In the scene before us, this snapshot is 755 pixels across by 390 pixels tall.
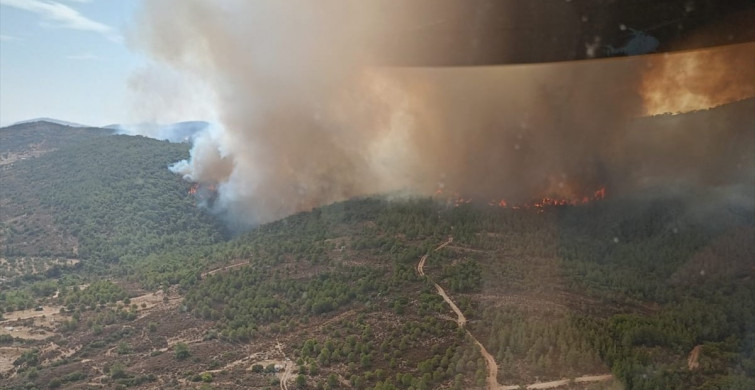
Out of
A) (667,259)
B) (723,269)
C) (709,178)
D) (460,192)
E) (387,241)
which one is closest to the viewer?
(723,269)

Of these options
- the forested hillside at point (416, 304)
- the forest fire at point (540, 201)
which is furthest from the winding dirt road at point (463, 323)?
the forest fire at point (540, 201)

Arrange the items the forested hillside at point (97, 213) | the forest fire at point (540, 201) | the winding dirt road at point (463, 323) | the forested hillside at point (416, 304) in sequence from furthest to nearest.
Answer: the forested hillside at point (97, 213) < the forest fire at point (540, 201) < the forested hillside at point (416, 304) < the winding dirt road at point (463, 323)

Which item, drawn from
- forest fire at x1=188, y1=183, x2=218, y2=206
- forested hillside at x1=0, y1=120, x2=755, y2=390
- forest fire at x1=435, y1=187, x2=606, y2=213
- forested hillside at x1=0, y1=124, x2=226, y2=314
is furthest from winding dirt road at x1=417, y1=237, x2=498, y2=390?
forest fire at x1=188, y1=183, x2=218, y2=206

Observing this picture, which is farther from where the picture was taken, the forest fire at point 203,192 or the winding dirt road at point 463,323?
the forest fire at point 203,192

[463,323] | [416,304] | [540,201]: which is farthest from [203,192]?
[463,323]

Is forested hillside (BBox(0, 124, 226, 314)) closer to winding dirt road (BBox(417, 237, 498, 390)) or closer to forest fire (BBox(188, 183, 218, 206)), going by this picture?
forest fire (BBox(188, 183, 218, 206))

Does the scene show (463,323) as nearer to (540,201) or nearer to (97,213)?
(540,201)

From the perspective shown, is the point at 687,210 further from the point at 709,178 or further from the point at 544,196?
the point at 544,196

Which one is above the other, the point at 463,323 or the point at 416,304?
the point at 416,304

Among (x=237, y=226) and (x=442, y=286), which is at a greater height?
(x=237, y=226)

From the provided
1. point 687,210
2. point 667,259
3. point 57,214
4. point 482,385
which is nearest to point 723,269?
point 667,259

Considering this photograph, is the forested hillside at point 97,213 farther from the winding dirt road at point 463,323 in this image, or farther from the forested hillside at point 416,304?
the winding dirt road at point 463,323
